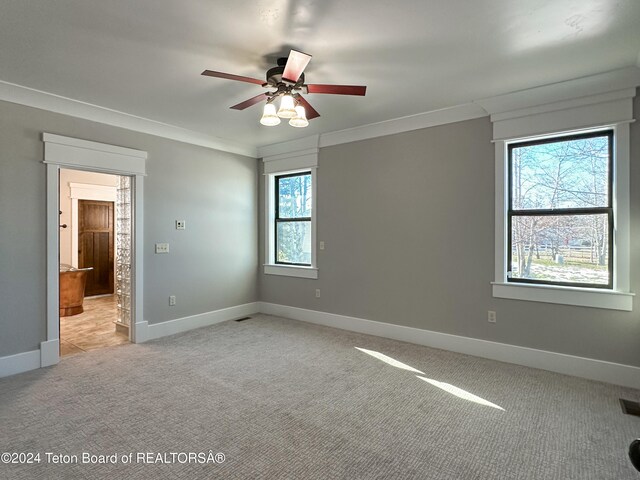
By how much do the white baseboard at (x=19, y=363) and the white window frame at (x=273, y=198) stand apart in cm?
296

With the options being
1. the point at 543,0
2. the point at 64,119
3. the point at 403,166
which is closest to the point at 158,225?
the point at 64,119

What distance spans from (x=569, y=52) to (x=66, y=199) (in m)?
7.95

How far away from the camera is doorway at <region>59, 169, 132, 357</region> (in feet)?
14.6

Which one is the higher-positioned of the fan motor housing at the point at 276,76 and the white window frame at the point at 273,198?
the fan motor housing at the point at 276,76

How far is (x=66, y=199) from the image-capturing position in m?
6.58

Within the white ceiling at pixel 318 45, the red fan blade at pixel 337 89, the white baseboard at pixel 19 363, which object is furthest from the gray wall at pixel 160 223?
the red fan blade at pixel 337 89

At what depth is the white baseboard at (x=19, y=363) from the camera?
308 centimetres

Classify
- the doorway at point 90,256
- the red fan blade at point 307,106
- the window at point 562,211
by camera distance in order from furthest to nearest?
1. the doorway at point 90,256
2. the window at point 562,211
3. the red fan blade at point 307,106

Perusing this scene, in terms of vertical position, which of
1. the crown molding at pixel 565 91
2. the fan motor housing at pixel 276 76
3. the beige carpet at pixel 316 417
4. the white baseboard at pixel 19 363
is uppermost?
→ the crown molding at pixel 565 91

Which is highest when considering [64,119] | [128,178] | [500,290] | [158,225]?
[64,119]

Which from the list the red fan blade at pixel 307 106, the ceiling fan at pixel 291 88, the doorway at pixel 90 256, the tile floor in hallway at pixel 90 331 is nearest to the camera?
the ceiling fan at pixel 291 88

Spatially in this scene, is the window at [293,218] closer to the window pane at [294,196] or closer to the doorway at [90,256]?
the window pane at [294,196]

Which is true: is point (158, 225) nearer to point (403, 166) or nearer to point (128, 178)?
point (128, 178)

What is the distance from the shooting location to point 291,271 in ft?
16.8
